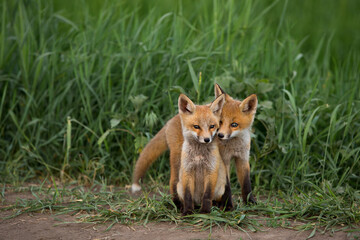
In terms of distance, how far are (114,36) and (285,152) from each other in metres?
2.88

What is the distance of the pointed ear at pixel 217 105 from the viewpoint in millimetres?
3558

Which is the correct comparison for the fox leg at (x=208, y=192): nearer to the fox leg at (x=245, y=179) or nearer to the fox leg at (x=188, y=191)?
the fox leg at (x=188, y=191)

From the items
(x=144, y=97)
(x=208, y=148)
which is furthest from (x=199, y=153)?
(x=144, y=97)

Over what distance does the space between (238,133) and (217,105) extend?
1.23ft

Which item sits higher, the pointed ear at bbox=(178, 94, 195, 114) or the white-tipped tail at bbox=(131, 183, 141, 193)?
the pointed ear at bbox=(178, 94, 195, 114)

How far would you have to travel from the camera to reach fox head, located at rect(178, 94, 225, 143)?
346 centimetres

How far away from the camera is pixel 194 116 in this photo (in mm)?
3537

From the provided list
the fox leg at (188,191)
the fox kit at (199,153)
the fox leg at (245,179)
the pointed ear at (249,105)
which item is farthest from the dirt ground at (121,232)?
the pointed ear at (249,105)

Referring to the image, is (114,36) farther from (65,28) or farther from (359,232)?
(359,232)

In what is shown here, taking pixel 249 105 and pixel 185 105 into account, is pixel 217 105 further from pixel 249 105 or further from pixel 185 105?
pixel 249 105

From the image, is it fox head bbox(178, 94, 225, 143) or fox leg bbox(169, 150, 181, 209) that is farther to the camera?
fox leg bbox(169, 150, 181, 209)

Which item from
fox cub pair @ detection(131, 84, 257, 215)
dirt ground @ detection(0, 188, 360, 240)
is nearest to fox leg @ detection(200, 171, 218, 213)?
fox cub pair @ detection(131, 84, 257, 215)

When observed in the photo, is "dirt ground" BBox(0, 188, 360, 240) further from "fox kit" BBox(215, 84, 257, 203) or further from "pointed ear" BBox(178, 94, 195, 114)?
"pointed ear" BBox(178, 94, 195, 114)

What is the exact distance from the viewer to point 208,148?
3590mm
